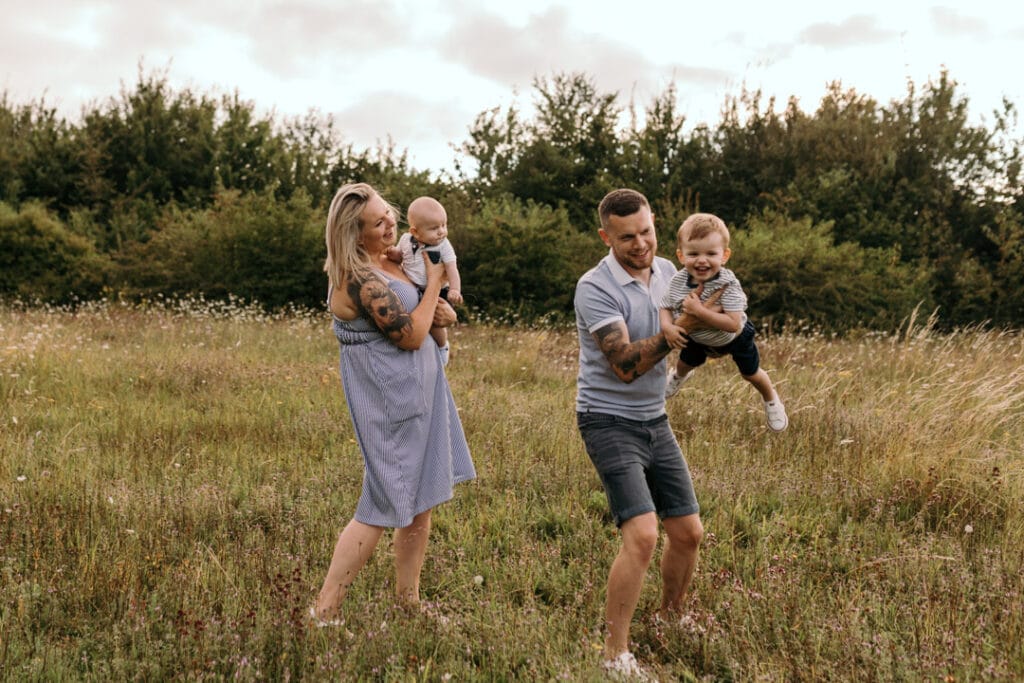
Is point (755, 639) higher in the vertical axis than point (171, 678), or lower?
higher

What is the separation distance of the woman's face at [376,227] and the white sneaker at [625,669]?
1843 mm

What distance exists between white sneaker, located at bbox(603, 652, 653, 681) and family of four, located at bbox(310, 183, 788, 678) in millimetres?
16

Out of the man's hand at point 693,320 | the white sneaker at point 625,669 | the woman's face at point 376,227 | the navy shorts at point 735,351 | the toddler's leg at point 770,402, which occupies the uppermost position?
the woman's face at point 376,227

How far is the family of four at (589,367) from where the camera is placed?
3299 mm

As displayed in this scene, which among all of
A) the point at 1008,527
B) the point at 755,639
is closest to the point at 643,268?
the point at 755,639

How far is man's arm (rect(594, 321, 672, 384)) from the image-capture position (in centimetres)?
322

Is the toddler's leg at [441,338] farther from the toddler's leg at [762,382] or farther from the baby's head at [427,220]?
the toddler's leg at [762,382]

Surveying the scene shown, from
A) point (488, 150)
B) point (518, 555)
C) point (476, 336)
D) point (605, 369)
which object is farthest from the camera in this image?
point (488, 150)

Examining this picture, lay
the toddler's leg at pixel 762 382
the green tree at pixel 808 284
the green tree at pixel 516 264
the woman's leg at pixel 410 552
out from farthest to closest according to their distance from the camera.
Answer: the green tree at pixel 516 264, the green tree at pixel 808 284, the toddler's leg at pixel 762 382, the woman's leg at pixel 410 552

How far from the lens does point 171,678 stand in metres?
3.10

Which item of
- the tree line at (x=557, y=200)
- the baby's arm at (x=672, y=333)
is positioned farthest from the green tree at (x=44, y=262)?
the baby's arm at (x=672, y=333)

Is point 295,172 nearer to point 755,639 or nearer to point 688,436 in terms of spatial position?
point 688,436

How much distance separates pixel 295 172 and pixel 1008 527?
1081 inches

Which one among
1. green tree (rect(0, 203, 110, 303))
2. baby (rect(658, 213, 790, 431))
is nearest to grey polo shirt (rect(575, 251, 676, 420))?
baby (rect(658, 213, 790, 431))
